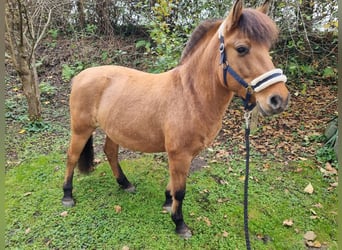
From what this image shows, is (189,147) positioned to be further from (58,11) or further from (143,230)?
(58,11)

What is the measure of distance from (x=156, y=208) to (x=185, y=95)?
144 cm

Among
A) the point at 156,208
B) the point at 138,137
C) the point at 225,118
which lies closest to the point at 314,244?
the point at 156,208

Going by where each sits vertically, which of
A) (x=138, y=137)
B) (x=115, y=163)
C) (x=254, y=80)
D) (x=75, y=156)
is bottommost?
(x=115, y=163)

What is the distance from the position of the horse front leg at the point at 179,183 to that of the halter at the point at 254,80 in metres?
0.75

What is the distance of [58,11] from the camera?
6.71 metres

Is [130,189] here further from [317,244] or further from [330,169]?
[330,169]

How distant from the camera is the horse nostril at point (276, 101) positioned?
65.3 inches

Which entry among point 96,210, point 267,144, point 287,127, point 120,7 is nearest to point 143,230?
point 96,210

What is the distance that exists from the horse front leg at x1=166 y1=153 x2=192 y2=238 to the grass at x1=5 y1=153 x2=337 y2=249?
0.10 m

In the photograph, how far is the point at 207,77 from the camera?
6.95ft

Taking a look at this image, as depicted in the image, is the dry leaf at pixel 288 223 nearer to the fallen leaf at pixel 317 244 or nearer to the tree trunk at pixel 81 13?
the fallen leaf at pixel 317 244

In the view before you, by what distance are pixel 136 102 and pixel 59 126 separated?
107 inches

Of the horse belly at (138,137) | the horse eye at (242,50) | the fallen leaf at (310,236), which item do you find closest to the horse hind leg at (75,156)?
the horse belly at (138,137)

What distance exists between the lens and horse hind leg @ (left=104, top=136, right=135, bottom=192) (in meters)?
3.15
